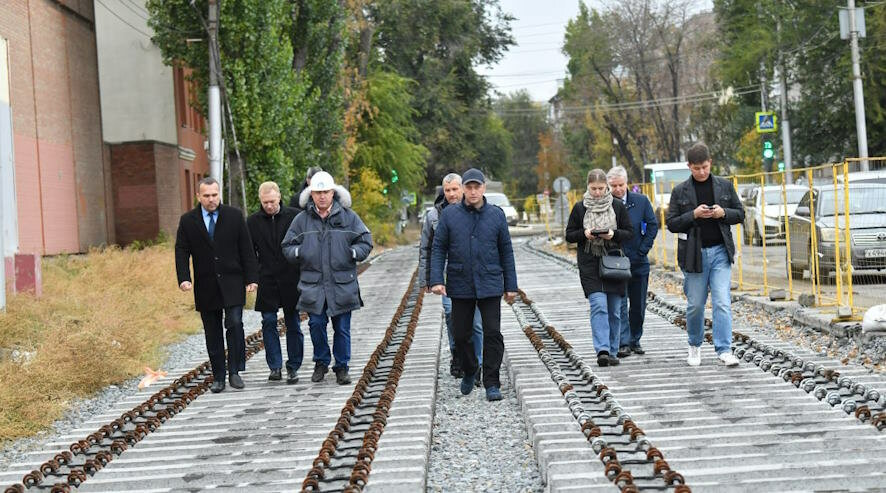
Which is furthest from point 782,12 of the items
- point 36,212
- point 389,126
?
point 36,212

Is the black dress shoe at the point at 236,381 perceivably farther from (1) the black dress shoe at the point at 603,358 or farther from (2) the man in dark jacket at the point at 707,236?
(2) the man in dark jacket at the point at 707,236

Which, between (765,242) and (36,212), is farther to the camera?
(36,212)

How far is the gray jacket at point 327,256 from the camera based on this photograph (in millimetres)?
10766

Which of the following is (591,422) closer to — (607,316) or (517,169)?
(607,316)

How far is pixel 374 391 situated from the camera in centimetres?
1059

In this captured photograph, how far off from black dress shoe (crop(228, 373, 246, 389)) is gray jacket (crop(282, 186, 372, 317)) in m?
1.01

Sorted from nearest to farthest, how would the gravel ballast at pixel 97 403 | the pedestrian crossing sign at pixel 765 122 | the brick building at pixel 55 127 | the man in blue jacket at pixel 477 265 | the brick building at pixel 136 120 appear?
the gravel ballast at pixel 97 403 < the man in blue jacket at pixel 477 265 < the brick building at pixel 55 127 < the brick building at pixel 136 120 < the pedestrian crossing sign at pixel 765 122

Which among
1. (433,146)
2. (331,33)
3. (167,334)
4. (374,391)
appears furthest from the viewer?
(433,146)

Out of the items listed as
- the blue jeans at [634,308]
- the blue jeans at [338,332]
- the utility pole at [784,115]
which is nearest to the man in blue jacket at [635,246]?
the blue jeans at [634,308]

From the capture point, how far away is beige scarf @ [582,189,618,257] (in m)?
11.1

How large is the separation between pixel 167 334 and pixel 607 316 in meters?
7.58

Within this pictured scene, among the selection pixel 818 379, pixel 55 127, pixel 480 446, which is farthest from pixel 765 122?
pixel 480 446

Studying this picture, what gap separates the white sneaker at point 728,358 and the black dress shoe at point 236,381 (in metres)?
4.23

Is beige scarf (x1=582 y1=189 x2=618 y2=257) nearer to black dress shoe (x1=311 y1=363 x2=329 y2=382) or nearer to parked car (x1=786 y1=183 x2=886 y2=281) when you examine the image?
black dress shoe (x1=311 y1=363 x2=329 y2=382)
